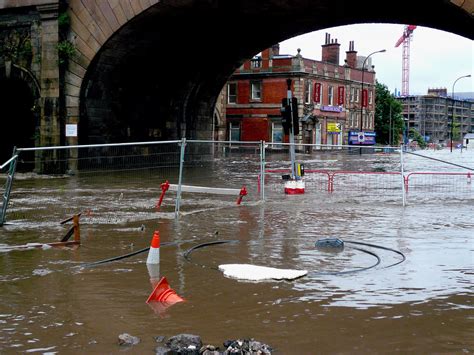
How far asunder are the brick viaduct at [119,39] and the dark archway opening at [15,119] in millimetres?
57

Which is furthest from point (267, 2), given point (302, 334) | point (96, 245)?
point (302, 334)

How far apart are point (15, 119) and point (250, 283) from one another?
25832mm

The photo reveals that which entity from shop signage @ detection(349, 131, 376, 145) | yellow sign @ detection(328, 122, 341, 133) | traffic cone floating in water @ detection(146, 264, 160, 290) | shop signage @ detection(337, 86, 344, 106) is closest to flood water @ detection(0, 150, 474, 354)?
traffic cone floating in water @ detection(146, 264, 160, 290)

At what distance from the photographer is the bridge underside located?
83.6ft

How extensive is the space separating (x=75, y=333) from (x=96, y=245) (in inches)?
167

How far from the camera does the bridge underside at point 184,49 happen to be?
83.6 ft

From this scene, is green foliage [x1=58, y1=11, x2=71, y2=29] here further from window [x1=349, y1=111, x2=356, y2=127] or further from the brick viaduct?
window [x1=349, y1=111, x2=356, y2=127]

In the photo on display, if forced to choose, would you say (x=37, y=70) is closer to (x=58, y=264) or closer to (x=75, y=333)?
(x=58, y=264)

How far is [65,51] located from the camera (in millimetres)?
26062

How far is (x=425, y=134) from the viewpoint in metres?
193

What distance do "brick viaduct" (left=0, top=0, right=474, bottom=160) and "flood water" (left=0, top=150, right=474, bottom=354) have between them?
1284 cm

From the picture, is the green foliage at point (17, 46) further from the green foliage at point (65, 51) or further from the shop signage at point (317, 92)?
the shop signage at point (317, 92)

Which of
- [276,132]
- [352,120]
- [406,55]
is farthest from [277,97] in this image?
[406,55]

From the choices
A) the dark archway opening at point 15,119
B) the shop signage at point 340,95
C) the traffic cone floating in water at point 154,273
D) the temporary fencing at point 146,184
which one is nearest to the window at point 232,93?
the shop signage at point 340,95
